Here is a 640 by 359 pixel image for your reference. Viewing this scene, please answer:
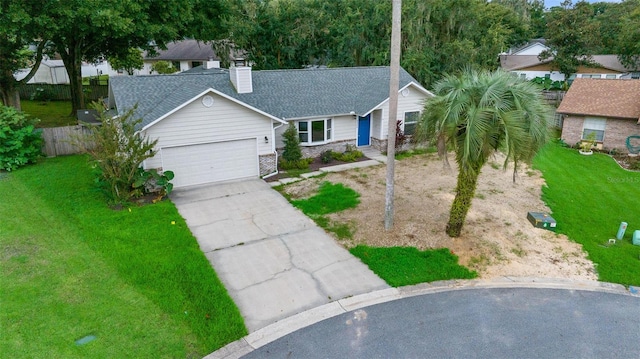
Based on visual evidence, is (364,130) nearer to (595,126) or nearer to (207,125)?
(207,125)

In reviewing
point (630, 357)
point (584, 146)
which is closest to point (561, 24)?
point (584, 146)

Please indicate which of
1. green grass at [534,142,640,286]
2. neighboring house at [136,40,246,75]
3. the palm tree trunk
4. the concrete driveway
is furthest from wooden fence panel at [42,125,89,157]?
neighboring house at [136,40,246,75]

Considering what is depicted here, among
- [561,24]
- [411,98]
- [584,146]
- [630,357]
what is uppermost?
[561,24]

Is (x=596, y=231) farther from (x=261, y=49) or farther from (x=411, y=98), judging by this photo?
(x=261, y=49)

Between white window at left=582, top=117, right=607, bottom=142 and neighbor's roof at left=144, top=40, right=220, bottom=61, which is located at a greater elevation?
neighbor's roof at left=144, top=40, right=220, bottom=61

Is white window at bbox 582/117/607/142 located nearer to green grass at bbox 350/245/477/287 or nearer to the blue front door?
the blue front door

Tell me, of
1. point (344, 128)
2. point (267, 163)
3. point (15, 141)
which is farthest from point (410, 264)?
point (15, 141)

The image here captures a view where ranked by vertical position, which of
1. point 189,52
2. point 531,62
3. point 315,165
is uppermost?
point 189,52
